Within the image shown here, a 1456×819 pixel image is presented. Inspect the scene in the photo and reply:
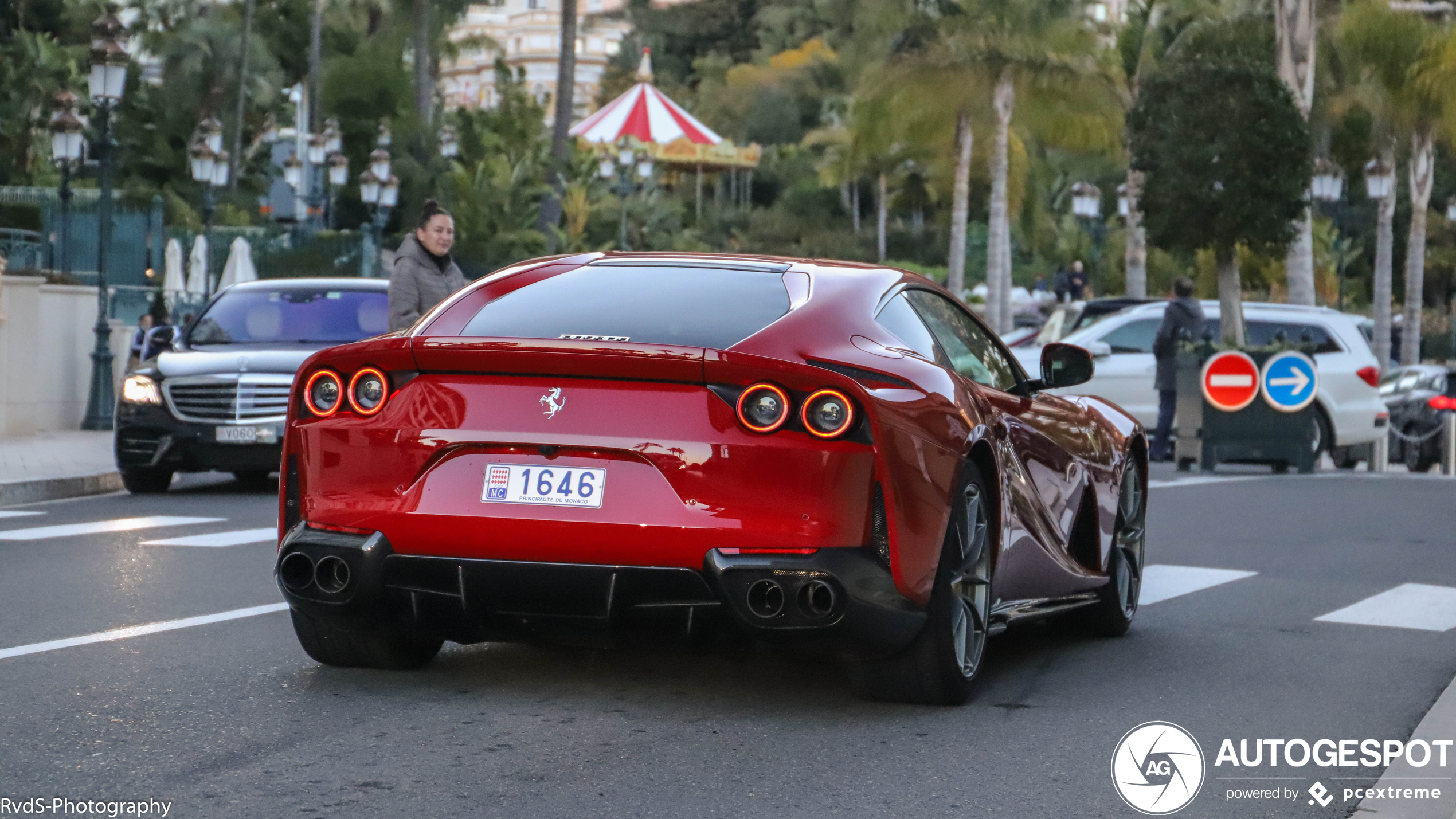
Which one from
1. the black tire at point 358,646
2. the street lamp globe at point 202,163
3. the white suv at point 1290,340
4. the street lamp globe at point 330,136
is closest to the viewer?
the black tire at point 358,646

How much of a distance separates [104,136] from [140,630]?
16748 millimetres

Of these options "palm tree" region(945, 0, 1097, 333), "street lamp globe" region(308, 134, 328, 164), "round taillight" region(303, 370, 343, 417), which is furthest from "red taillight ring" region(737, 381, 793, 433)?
"street lamp globe" region(308, 134, 328, 164)

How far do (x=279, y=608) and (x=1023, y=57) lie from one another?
36.7 metres

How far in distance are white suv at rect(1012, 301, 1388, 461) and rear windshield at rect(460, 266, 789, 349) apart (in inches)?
550

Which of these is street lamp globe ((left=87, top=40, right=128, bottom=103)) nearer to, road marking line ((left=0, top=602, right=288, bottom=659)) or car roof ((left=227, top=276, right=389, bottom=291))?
car roof ((left=227, top=276, right=389, bottom=291))

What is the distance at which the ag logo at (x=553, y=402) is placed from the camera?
5586mm

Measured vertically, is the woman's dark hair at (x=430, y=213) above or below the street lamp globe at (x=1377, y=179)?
below

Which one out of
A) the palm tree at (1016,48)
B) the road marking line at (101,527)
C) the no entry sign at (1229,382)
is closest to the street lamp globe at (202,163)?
the no entry sign at (1229,382)

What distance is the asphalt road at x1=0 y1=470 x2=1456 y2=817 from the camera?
4867 mm

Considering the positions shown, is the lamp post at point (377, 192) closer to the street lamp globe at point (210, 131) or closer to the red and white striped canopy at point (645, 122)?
the street lamp globe at point (210, 131)

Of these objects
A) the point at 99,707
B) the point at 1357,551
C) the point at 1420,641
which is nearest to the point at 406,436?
the point at 99,707

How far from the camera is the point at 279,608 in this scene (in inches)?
322

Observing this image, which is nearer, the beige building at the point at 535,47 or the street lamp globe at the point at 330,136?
the street lamp globe at the point at 330,136
